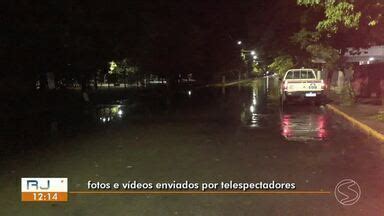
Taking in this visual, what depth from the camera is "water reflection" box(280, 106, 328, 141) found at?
15.5m

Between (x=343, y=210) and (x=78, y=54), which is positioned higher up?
(x=78, y=54)

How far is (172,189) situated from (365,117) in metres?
13.0

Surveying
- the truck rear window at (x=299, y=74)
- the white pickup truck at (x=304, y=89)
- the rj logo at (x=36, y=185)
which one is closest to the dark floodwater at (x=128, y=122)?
the white pickup truck at (x=304, y=89)

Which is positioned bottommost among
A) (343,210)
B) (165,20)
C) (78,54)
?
(343,210)

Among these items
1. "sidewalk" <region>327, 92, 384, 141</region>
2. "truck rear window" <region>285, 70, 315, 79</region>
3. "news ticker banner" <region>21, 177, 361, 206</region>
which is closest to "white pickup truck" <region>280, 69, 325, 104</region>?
"truck rear window" <region>285, 70, 315, 79</region>

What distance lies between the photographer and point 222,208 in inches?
292

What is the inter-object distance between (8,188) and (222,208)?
12.0 feet

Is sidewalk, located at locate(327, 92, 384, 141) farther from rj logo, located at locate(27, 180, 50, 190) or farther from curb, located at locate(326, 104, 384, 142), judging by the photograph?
rj logo, located at locate(27, 180, 50, 190)

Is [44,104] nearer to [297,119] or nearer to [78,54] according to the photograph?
[78,54]

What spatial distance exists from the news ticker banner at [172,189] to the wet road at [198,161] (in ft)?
0.55

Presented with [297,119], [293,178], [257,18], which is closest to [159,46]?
[257,18]

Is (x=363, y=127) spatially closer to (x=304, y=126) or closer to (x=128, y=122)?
(x=304, y=126)

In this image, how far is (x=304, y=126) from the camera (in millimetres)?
18203

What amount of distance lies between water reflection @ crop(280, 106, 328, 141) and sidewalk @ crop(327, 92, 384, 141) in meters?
0.91
